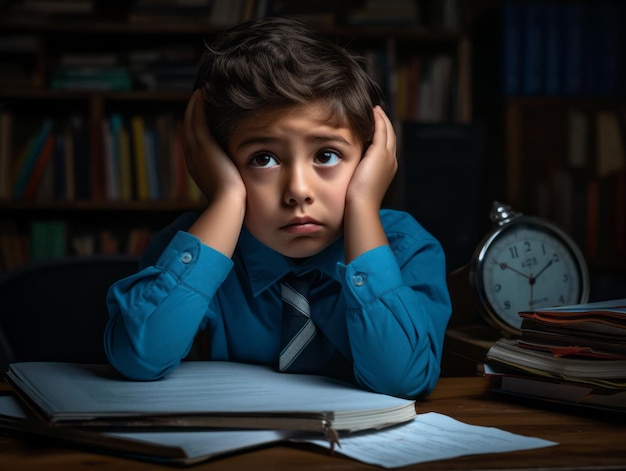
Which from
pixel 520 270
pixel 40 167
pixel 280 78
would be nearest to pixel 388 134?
pixel 280 78

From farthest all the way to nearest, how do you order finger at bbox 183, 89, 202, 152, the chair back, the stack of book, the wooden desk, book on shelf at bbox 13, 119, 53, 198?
book on shelf at bbox 13, 119, 53, 198 → the chair back → finger at bbox 183, 89, 202, 152 → the stack of book → the wooden desk

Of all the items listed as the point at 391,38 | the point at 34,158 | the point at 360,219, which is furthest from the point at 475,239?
the point at 360,219

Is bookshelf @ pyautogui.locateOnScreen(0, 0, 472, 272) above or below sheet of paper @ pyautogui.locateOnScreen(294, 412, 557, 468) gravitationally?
above

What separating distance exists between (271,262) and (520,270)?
473mm

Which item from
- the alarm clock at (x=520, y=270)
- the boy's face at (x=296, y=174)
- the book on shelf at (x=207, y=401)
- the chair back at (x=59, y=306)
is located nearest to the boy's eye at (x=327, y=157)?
the boy's face at (x=296, y=174)

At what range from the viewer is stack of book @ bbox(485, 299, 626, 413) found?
93cm

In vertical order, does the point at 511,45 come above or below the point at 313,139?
above

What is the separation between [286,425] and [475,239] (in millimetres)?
2483

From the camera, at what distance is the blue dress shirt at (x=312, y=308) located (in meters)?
0.99

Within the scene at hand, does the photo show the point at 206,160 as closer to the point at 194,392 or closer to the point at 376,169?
the point at 376,169

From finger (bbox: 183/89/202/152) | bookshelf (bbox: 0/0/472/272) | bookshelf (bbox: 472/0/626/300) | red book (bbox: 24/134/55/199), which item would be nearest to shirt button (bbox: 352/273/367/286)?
finger (bbox: 183/89/202/152)

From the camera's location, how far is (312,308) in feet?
3.70

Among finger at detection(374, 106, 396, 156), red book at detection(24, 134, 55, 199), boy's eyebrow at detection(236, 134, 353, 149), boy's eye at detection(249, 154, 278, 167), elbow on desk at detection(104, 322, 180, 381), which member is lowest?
elbow on desk at detection(104, 322, 180, 381)

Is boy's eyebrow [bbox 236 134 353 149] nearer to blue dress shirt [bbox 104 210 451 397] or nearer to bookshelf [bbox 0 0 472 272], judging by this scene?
blue dress shirt [bbox 104 210 451 397]
